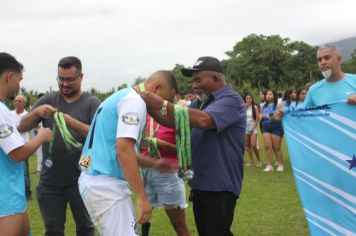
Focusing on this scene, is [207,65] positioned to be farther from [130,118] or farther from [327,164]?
[327,164]

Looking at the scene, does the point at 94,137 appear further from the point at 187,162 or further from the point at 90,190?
the point at 187,162

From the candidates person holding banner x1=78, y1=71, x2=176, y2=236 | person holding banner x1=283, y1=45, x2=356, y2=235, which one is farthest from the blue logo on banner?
person holding banner x1=78, y1=71, x2=176, y2=236

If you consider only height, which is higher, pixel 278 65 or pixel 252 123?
pixel 252 123

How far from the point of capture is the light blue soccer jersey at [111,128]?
10.3 ft

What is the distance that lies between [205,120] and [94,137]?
888 millimetres

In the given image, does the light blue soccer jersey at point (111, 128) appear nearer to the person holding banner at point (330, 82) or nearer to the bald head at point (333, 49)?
the person holding banner at point (330, 82)

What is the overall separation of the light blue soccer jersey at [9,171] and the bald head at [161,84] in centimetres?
110

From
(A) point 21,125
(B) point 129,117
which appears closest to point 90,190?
(B) point 129,117

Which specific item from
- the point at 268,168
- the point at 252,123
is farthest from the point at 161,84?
the point at 252,123

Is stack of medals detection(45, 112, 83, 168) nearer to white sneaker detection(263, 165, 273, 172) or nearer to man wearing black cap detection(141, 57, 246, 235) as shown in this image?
man wearing black cap detection(141, 57, 246, 235)

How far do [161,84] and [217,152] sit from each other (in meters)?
0.80

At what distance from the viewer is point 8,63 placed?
3.71m

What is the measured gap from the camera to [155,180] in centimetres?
547

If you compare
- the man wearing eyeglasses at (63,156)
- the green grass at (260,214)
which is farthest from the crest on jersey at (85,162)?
the green grass at (260,214)
